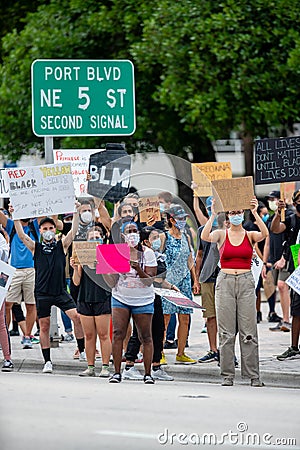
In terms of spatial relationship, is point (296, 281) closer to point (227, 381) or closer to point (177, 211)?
point (177, 211)

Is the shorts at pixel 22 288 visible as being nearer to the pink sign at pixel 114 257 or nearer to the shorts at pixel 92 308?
the shorts at pixel 92 308

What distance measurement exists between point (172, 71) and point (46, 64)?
11.8m

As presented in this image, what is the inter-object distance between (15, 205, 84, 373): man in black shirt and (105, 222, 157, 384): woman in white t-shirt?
1306mm

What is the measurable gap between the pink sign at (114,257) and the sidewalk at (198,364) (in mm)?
1600

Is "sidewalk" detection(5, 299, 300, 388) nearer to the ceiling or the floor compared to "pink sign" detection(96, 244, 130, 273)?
nearer to the floor

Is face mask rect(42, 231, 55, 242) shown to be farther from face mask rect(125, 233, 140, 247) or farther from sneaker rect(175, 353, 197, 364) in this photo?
sneaker rect(175, 353, 197, 364)

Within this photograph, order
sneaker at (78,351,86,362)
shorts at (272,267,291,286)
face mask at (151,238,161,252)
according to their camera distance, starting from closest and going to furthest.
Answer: face mask at (151,238,161,252)
sneaker at (78,351,86,362)
shorts at (272,267,291,286)

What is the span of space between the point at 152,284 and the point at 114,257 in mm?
472

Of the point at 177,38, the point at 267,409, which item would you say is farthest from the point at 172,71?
the point at 267,409

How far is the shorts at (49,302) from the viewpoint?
1328 cm

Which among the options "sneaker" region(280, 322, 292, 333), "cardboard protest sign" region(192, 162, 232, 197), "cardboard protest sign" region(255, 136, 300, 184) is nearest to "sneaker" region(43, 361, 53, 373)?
"cardboard protest sign" region(192, 162, 232, 197)

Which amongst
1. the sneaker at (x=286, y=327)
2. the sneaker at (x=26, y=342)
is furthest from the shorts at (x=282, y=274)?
the sneaker at (x=26, y=342)

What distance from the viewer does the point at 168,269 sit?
13414mm

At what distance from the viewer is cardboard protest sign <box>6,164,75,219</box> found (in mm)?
13656
